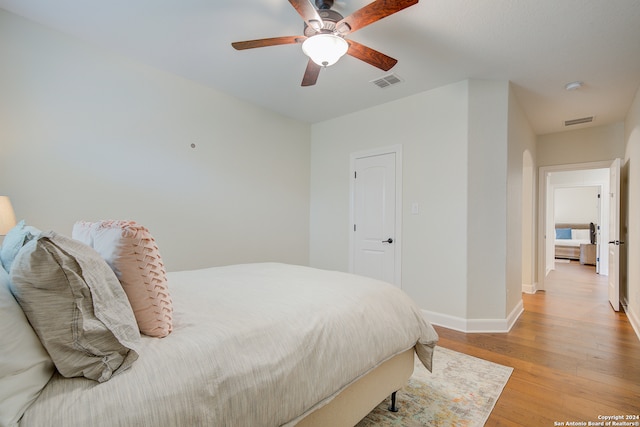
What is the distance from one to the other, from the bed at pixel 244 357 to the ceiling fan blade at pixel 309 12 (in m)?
1.46

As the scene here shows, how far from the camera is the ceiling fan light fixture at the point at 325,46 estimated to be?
1.85 m

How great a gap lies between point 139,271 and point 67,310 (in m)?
0.27

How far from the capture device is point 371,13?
170cm

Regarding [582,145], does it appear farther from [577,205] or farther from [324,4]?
[577,205]

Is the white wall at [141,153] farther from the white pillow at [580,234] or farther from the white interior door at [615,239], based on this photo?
the white pillow at [580,234]

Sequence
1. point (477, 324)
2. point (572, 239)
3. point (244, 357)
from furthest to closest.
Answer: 1. point (572, 239)
2. point (477, 324)
3. point (244, 357)

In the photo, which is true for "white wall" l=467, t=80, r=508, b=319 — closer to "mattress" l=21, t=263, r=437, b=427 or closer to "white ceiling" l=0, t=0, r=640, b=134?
"white ceiling" l=0, t=0, r=640, b=134

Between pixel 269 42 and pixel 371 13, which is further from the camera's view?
pixel 269 42

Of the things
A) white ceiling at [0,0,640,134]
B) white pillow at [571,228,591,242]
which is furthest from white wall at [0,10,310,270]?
white pillow at [571,228,591,242]

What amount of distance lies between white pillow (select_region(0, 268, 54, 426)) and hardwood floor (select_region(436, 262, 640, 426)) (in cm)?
203

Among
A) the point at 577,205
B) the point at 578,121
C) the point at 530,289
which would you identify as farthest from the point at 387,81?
the point at 577,205

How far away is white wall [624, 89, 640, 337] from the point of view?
3.07 m

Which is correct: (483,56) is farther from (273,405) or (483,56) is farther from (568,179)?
(568,179)

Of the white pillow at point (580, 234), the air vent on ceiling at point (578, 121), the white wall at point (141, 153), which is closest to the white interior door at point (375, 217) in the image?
the white wall at point (141, 153)
